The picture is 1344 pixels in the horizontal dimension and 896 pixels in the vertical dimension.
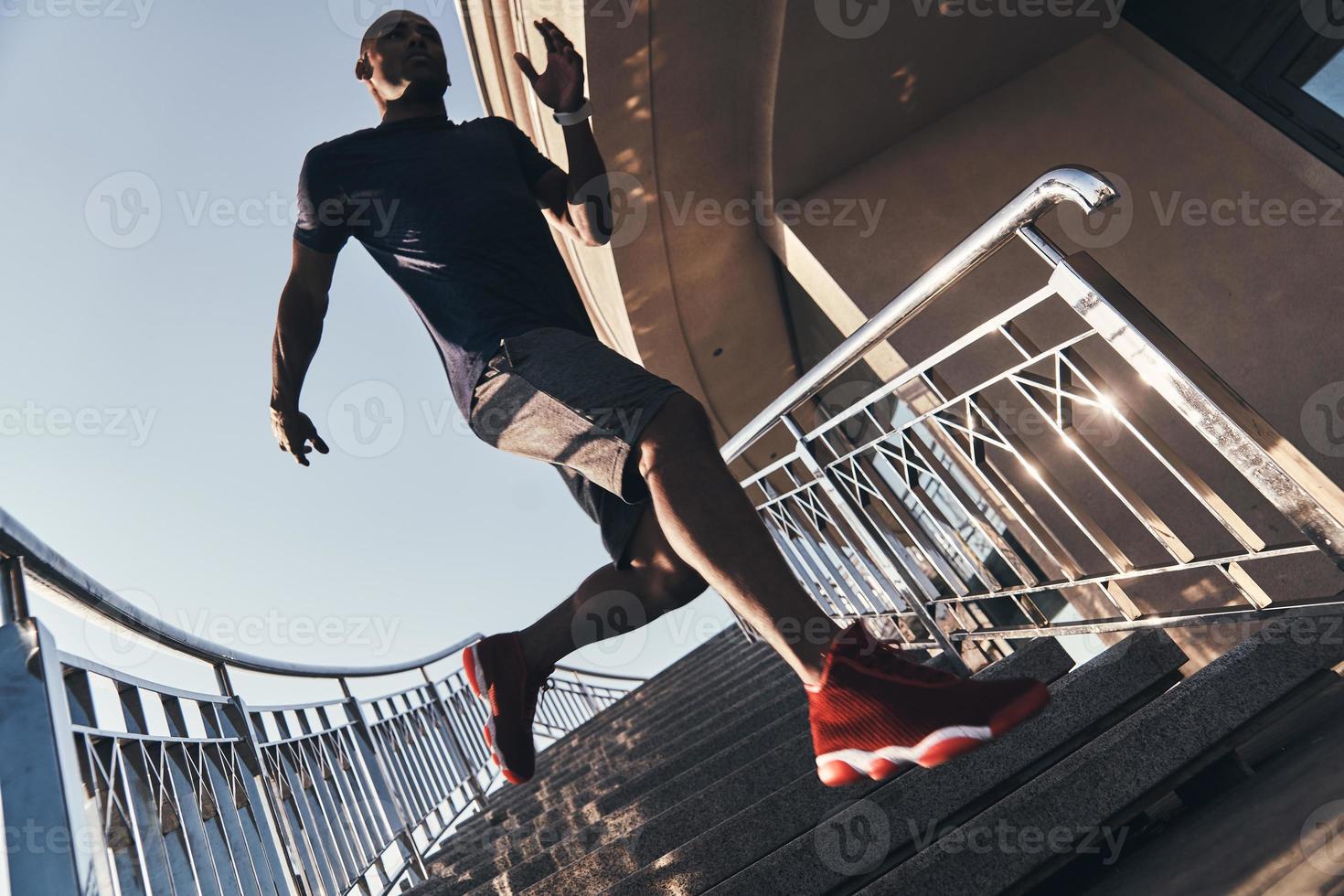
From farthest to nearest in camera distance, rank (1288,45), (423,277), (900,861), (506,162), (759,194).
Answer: (759,194)
(1288,45)
(506,162)
(423,277)
(900,861)

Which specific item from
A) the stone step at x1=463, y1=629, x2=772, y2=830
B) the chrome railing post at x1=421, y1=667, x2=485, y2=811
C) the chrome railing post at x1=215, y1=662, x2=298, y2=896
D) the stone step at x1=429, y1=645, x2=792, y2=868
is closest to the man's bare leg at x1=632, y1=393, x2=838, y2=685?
the chrome railing post at x1=215, y1=662, x2=298, y2=896

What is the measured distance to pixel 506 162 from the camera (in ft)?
5.73

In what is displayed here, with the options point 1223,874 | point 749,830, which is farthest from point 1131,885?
point 749,830

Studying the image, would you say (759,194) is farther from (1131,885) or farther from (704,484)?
(1131,885)

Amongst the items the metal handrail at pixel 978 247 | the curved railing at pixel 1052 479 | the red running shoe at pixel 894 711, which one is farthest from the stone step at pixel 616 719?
the red running shoe at pixel 894 711

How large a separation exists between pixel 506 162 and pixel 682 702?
3600 millimetres

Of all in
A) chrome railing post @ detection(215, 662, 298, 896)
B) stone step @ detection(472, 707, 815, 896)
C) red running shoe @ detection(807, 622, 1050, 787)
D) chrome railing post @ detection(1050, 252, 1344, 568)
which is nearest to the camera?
red running shoe @ detection(807, 622, 1050, 787)

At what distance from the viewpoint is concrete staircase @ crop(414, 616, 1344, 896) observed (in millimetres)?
1199

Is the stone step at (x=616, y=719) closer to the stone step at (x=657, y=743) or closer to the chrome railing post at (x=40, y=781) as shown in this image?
the stone step at (x=657, y=743)

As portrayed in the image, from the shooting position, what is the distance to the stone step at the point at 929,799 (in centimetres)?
133

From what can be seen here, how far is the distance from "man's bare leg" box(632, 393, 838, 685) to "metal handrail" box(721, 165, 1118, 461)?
0.74m

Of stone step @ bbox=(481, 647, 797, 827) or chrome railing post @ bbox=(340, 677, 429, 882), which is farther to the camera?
chrome railing post @ bbox=(340, 677, 429, 882)

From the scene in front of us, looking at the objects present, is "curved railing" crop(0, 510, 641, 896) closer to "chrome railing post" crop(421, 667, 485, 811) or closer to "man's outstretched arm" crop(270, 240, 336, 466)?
"man's outstretched arm" crop(270, 240, 336, 466)

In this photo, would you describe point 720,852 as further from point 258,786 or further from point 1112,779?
point 258,786
